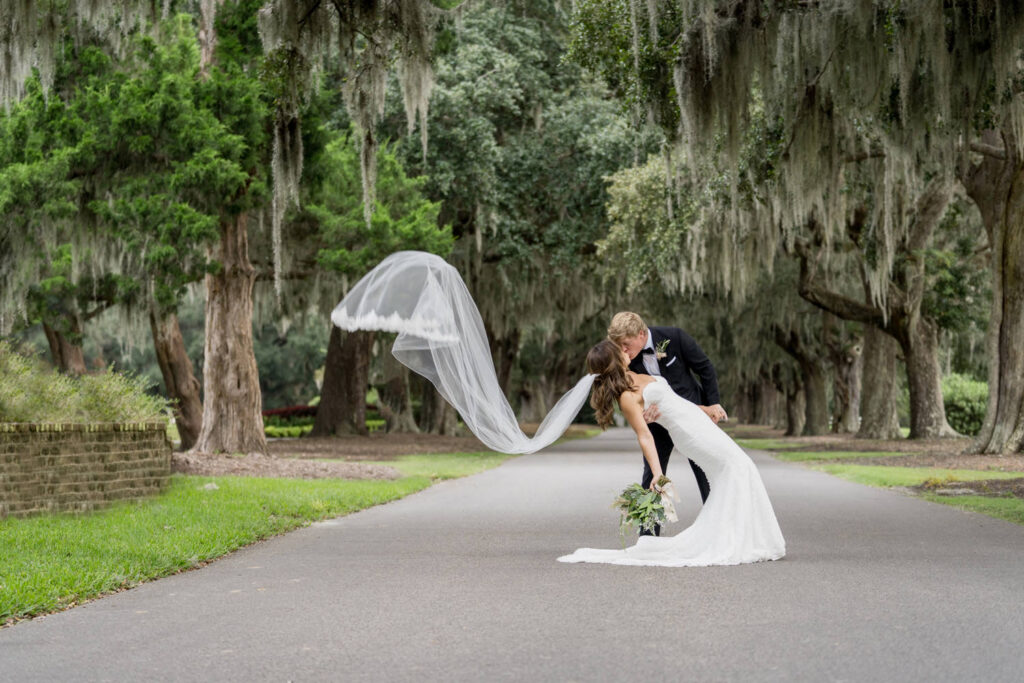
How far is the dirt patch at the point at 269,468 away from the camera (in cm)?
1577

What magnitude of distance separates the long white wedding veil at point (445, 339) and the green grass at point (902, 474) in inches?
319

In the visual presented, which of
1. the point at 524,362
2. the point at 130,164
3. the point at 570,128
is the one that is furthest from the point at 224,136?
the point at 524,362

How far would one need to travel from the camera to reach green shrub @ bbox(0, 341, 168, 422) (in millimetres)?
10500

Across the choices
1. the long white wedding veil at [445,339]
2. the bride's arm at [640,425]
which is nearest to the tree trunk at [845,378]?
the long white wedding veil at [445,339]

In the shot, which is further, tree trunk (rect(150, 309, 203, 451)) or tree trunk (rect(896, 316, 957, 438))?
tree trunk (rect(896, 316, 957, 438))

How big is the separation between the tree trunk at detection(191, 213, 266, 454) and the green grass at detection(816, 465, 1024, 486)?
991 centimetres

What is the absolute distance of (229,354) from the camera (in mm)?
19078

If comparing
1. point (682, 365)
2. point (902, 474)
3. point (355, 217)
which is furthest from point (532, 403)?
point (682, 365)

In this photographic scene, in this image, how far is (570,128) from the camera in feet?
90.6

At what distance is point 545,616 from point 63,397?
752 centimetres

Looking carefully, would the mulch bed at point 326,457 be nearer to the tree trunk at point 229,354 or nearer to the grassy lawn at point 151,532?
the tree trunk at point 229,354

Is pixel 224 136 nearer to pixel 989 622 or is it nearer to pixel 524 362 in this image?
pixel 989 622

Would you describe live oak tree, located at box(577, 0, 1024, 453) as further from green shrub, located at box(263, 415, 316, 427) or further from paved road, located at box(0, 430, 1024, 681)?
green shrub, located at box(263, 415, 316, 427)

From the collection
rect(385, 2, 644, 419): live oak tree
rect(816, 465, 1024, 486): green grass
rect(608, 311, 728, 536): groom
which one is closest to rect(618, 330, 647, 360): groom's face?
rect(608, 311, 728, 536): groom
